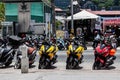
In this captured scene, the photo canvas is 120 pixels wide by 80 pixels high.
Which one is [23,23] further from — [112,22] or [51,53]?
[51,53]

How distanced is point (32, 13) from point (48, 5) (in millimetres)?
4573

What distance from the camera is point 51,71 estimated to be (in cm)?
1672

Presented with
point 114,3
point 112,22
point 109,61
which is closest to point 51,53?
point 109,61

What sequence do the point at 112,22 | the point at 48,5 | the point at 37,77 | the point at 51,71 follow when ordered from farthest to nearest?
the point at 48,5
the point at 112,22
the point at 51,71
the point at 37,77

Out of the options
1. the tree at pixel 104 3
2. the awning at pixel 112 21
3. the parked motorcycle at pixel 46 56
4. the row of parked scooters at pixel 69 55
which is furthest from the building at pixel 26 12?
the tree at pixel 104 3

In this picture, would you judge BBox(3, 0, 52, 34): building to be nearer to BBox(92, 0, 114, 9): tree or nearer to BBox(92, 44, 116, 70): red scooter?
BBox(92, 44, 116, 70): red scooter

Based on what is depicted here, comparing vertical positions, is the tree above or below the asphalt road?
below

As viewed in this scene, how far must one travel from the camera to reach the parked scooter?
55.5 feet

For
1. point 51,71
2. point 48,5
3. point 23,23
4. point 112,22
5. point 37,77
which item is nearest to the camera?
point 37,77

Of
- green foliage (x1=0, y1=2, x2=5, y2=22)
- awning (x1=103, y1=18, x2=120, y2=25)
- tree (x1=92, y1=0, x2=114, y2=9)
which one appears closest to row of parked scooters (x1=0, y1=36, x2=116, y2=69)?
awning (x1=103, y1=18, x2=120, y2=25)

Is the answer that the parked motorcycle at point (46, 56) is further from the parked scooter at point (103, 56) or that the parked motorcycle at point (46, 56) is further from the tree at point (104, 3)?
the tree at point (104, 3)

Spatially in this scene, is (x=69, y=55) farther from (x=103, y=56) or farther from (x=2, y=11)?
(x=2, y=11)

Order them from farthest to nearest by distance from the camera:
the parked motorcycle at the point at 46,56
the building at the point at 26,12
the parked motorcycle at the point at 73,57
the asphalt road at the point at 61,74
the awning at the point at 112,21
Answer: the building at the point at 26,12 → the awning at the point at 112,21 → the parked motorcycle at the point at 46,56 → the parked motorcycle at the point at 73,57 → the asphalt road at the point at 61,74

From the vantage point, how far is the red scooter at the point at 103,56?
55.4ft
